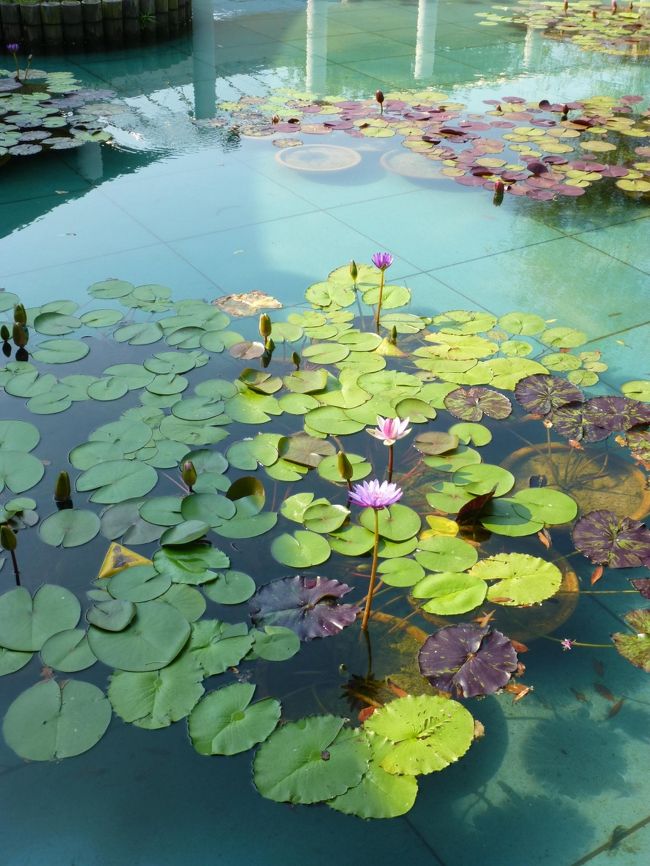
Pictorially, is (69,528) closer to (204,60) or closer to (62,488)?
(62,488)

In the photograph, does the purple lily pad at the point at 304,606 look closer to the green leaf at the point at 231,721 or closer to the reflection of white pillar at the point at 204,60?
the green leaf at the point at 231,721

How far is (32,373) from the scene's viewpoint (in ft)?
8.09

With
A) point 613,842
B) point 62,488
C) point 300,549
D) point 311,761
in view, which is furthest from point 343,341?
point 613,842

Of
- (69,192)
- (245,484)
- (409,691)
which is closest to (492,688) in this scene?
(409,691)

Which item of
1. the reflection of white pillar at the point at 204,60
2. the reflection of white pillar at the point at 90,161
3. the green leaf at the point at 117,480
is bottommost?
the green leaf at the point at 117,480

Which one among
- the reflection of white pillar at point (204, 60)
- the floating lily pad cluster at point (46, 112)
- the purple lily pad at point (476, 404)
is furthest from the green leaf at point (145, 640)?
the reflection of white pillar at point (204, 60)

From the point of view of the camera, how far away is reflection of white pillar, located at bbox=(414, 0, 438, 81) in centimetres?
579

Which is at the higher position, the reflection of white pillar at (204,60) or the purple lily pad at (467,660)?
the reflection of white pillar at (204,60)

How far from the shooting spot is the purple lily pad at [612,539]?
72.7 inches

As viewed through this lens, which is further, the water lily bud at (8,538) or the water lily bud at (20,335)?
the water lily bud at (20,335)

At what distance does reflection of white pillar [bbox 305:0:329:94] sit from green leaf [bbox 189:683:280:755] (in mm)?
4685

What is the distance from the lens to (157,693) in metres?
1.52

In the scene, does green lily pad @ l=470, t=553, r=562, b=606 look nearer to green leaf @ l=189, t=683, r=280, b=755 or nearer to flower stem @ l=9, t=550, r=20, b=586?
green leaf @ l=189, t=683, r=280, b=755

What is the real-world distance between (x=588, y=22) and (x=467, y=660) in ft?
24.4
